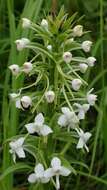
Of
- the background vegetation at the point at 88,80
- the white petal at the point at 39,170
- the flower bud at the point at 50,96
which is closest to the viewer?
the flower bud at the point at 50,96

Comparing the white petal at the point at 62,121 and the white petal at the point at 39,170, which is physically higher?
the white petal at the point at 62,121

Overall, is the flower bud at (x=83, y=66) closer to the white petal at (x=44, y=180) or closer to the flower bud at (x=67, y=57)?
the flower bud at (x=67, y=57)

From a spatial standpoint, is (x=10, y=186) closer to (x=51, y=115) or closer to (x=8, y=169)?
(x=8, y=169)

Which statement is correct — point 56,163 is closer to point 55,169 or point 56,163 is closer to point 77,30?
point 55,169

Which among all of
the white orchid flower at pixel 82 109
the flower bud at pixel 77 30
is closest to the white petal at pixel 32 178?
the white orchid flower at pixel 82 109

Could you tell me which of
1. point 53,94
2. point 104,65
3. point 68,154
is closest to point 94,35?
point 104,65

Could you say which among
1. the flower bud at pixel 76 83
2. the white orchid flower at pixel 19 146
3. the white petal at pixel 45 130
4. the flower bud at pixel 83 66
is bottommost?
the white orchid flower at pixel 19 146

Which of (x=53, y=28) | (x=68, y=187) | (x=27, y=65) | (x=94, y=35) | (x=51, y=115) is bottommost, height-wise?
(x=68, y=187)
